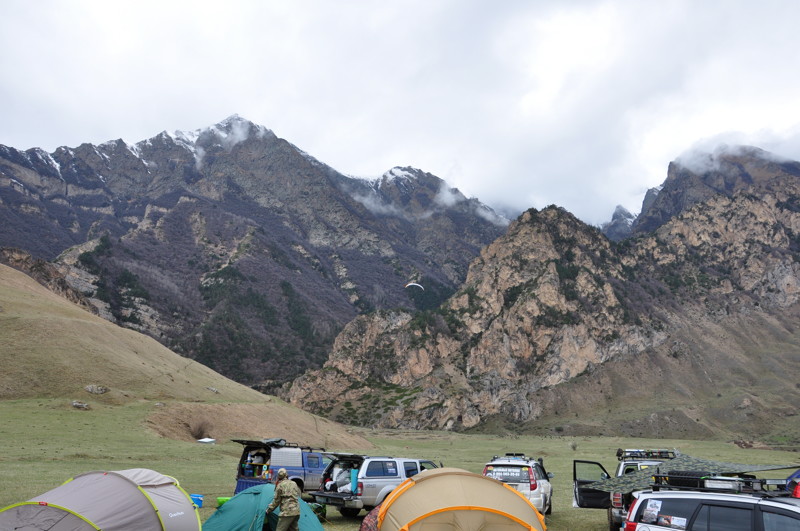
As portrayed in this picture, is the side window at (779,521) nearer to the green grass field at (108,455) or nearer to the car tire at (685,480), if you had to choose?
the car tire at (685,480)

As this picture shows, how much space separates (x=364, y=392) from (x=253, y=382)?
4810 cm

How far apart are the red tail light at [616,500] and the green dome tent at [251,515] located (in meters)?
8.60

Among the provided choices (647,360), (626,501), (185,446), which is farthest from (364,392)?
(626,501)

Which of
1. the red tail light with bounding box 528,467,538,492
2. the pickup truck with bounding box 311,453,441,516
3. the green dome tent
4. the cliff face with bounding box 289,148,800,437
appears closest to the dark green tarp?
the red tail light with bounding box 528,467,538,492

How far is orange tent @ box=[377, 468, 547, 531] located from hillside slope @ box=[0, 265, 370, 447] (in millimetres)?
42879

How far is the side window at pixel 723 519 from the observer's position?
9812mm

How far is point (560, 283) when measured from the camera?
591ft

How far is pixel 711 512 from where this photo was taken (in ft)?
34.0

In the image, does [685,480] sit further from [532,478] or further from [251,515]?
[251,515]

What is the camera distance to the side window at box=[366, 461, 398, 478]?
2022 cm

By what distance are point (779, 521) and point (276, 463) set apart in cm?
2056

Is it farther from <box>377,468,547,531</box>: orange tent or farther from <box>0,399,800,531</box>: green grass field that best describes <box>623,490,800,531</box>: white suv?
<box>0,399,800,531</box>: green grass field

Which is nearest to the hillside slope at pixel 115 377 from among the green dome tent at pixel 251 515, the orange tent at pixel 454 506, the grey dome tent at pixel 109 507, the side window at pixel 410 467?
the side window at pixel 410 467

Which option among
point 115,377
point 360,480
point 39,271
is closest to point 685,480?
point 360,480
